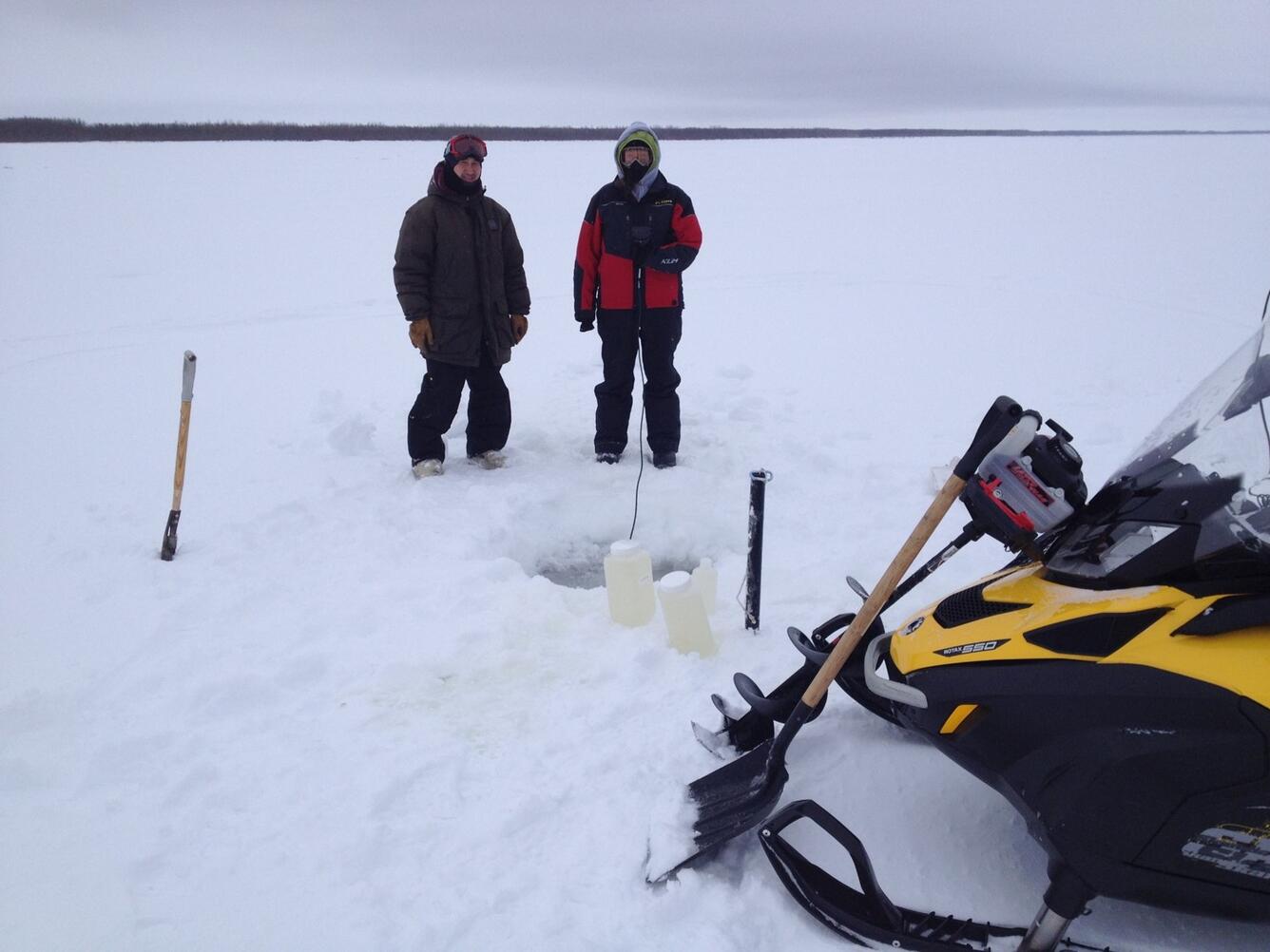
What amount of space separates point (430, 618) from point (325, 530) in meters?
1.18

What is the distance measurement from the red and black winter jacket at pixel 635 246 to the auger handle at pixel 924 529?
3.13 m

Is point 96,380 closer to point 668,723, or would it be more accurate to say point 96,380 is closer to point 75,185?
point 668,723

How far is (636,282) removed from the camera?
5.06 m

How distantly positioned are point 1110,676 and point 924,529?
1.72ft

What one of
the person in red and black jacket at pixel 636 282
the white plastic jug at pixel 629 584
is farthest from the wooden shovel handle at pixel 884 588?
the person in red and black jacket at pixel 636 282

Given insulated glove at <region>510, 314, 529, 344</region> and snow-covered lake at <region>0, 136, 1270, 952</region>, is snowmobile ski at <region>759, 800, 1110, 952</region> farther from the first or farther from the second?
insulated glove at <region>510, 314, 529, 344</region>

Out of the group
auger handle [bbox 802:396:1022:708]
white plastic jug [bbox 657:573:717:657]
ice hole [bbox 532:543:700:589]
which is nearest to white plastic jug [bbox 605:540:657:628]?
white plastic jug [bbox 657:573:717:657]

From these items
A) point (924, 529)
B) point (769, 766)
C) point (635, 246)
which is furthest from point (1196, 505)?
point (635, 246)

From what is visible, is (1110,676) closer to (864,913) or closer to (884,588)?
(884,588)

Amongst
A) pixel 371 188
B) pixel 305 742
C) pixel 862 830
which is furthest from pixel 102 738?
pixel 371 188

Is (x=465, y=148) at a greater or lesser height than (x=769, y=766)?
greater

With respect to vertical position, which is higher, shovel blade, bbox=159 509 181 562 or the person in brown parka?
the person in brown parka

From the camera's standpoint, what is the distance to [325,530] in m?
4.39

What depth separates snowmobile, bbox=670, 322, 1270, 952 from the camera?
1716mm
